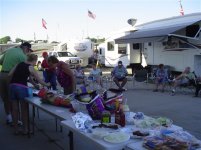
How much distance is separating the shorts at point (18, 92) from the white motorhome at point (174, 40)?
25.9 feet

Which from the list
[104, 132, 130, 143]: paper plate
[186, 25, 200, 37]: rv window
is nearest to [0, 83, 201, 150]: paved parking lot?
[104, 132, 130, 143]: paper plate

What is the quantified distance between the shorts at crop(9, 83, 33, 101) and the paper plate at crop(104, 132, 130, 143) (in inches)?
121

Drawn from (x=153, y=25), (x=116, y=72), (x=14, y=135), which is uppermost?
(x=153, y=25)

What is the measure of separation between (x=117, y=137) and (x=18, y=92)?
3.19 metres

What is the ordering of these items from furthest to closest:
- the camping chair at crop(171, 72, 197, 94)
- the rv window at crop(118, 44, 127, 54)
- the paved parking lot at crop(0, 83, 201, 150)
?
1. the rv window at crop(118, 44, 127, 54)
2. the camping chair at crop(171, 72, 197, 94)
3. the paved parking lot at crop(0, 83, 201, 150)

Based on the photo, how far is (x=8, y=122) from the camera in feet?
22.2

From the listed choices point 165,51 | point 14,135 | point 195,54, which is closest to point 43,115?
point 14,135

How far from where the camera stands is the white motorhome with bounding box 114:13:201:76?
39.9ft

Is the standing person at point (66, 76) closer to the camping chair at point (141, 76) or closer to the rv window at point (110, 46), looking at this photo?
the camping chair at point (141, 76)

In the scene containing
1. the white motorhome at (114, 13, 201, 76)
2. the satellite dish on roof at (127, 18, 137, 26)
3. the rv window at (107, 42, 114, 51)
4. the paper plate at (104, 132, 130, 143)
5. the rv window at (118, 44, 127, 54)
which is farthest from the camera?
the rv window at (107, 42, 114, 51)

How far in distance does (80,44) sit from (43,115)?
1818 cm

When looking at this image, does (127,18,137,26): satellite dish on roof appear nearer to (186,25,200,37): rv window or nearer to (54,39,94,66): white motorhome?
(186,25,200,37): rv window

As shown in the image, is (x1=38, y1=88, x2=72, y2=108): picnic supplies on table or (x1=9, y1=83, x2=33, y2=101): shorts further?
Answer: (x1=9, y1=83, x2=33, y2=101): shorts

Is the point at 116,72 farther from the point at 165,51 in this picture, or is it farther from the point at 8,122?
the point at 8,122
